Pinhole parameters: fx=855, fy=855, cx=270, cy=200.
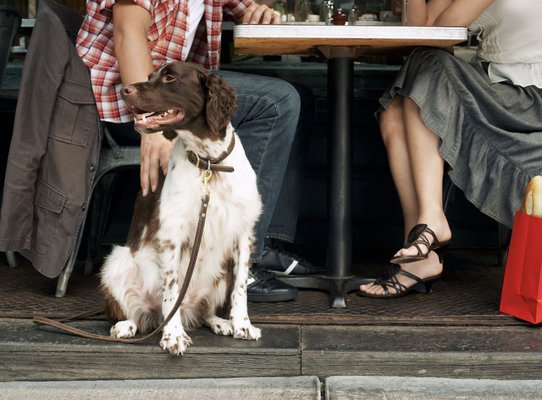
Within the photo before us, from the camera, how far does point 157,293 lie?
3.07m

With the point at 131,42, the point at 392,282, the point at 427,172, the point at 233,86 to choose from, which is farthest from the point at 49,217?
the point at 427,172

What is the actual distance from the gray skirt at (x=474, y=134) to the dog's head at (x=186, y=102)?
98cm

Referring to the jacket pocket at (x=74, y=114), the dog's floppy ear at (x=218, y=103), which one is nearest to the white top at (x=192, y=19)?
the jacket pocket at (x=74, y=114)

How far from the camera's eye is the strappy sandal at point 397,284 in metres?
3.56

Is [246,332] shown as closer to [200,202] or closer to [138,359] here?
[138,359]

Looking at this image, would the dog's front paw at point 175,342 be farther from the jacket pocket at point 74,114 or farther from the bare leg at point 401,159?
the bare leg at point 401,159

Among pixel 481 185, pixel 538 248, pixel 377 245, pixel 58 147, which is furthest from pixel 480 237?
pixel 58 147

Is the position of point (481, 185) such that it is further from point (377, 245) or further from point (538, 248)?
point (377, 245)

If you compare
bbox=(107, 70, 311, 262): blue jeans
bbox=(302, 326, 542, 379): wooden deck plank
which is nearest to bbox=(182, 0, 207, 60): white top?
bbox=(107, 70, 311, 262): blue jeans

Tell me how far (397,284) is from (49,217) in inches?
57.4

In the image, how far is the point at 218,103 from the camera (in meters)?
2.85

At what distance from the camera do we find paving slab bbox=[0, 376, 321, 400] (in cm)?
275

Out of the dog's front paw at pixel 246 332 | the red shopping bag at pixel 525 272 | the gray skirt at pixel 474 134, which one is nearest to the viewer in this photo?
the dog's front paw at pixel 246 332

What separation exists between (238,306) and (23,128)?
114 cm
